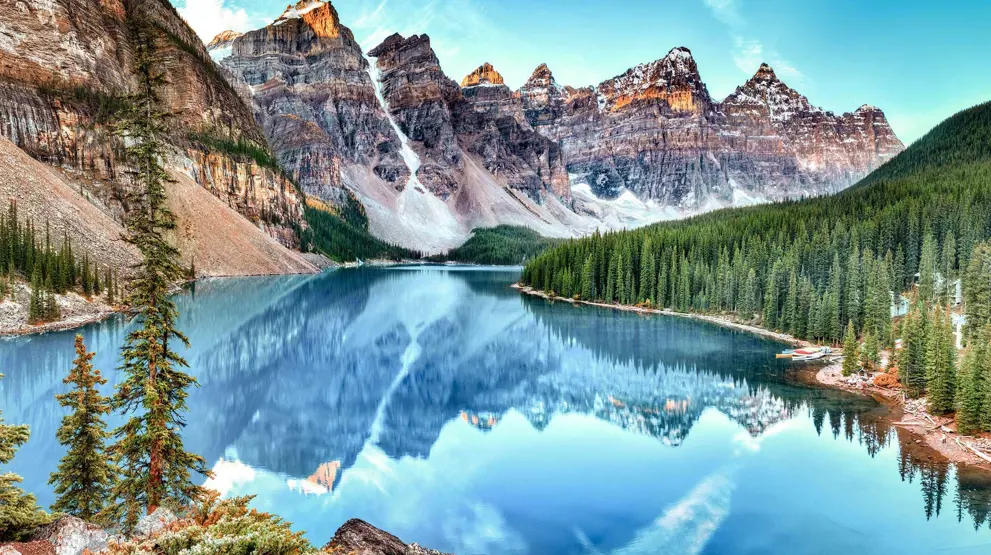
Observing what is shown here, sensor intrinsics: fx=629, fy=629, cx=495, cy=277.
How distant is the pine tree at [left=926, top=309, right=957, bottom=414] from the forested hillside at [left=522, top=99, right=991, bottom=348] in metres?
12.7

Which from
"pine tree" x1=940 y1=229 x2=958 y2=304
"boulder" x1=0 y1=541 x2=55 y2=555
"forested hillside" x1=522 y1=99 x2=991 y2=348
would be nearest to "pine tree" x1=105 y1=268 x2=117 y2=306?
"boulder" x1=0 y1=541 x2=55 y2=555

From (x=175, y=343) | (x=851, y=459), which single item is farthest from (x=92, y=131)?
(x=851, y=459)

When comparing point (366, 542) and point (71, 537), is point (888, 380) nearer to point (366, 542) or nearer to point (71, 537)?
point (366, 542)

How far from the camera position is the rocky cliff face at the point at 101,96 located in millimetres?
84812

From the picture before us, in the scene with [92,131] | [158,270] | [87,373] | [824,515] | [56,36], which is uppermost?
[56,36]

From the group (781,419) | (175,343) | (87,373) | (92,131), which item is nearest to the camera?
(87,373)

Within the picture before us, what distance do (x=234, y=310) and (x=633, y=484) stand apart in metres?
48.8

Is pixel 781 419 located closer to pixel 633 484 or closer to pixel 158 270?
pixel 633 484

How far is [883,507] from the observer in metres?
19.5

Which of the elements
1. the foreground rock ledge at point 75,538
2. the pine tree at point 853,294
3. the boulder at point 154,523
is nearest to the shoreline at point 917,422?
the pine tree at point 853,294

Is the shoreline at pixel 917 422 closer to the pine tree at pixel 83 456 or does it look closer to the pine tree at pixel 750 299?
the pine tree at pixel 750 299

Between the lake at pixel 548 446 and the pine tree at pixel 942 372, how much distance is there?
107 inches

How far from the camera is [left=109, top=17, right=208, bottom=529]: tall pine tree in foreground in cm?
1317

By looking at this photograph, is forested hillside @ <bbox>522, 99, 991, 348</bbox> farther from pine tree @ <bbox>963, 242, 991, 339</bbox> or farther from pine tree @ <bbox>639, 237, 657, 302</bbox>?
pine tree @ <bbox>963, 242, 991, 339</bbox>
